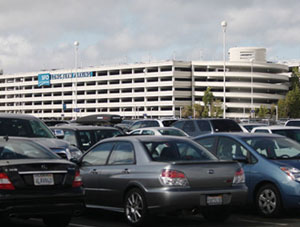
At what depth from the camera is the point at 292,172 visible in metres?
11.5

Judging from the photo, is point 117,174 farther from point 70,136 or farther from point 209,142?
point 70,136

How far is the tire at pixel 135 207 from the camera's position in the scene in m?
10.2

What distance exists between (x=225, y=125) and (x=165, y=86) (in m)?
97.7

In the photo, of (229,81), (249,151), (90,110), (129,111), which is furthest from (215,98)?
(249,151)

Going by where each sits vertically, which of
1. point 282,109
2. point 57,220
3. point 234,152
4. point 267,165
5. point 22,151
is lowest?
point 57,220

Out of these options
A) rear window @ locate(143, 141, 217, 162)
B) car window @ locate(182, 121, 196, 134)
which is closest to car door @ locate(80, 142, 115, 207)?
rear window @ locate(143, 141, 217, 162)

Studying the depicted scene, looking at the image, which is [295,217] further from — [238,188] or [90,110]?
[90,110]

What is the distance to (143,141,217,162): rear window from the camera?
35.1 feet

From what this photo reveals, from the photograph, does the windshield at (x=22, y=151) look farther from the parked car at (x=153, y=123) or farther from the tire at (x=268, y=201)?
the parked car at (x=153, y=123)

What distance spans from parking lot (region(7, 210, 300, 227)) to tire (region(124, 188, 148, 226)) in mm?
243

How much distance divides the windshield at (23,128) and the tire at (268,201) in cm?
556

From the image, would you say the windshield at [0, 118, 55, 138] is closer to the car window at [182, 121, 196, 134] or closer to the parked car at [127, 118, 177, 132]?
the car window at [182, 121, 196, 134]

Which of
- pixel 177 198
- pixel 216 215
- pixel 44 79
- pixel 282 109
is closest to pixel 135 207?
pixel 177 198

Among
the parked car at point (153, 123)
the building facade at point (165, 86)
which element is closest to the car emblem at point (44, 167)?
the parked car at point (153, 123)
